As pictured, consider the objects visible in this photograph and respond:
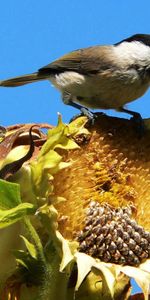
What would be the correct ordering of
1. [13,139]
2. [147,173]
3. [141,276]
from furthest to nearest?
[147,173], [13,139], [141,276]

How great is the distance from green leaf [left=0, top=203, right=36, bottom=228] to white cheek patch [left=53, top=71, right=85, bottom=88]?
291 cm

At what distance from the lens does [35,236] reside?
2.05 metres

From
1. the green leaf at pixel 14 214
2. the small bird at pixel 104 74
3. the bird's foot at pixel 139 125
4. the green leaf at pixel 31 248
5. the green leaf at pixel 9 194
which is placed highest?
the small bird at pixel 104 74

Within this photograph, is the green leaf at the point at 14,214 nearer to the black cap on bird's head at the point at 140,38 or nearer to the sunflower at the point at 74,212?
the sunflower at the point at 74,212

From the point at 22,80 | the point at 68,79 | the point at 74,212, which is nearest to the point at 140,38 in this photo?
the point at 68,79

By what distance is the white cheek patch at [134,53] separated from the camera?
502 centimetres

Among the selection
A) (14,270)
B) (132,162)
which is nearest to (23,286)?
(14,270)

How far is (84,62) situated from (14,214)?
3.32m

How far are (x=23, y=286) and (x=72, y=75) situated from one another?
3.07 meters

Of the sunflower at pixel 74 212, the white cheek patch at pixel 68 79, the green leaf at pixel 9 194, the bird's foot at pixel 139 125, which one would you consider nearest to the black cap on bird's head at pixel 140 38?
the white cheek patch at pixel 68 79

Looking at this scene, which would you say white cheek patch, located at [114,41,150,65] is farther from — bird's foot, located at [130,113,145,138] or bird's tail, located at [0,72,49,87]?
bird's foot, located at [130,113,145,138]

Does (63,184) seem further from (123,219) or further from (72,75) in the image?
(72,75)

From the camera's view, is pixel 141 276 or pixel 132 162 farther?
pixel 132 162

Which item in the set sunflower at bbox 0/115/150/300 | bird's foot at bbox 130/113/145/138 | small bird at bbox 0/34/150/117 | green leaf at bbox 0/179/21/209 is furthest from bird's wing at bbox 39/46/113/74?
green leaf at bbox 0/179/21/209
